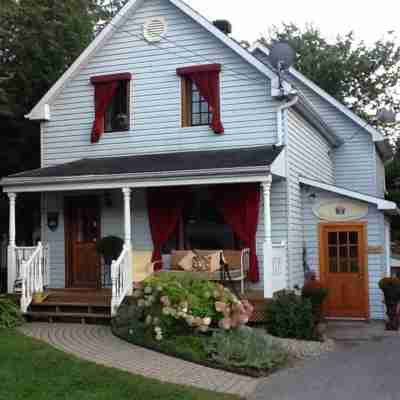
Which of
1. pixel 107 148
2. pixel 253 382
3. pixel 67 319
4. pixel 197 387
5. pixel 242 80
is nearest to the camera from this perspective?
pixel 197 387

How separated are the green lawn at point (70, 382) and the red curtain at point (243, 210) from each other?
5393 mm

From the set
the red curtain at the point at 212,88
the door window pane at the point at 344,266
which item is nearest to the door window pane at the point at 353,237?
the door window pane at the point at 344,266

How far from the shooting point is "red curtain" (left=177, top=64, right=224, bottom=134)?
1407 centimetres

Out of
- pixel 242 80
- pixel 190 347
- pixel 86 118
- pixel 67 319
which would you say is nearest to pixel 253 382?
pixel 190 347

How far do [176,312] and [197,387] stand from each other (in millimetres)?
2372

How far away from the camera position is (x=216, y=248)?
14031mm

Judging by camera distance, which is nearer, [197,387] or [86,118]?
[197,387]

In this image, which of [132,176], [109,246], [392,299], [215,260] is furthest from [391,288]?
[109,246]

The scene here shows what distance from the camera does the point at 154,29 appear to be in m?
14.9

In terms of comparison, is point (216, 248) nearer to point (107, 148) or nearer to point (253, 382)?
point (107, 148)

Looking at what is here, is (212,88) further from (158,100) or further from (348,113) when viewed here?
(348,113)

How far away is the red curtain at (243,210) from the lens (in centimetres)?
1330

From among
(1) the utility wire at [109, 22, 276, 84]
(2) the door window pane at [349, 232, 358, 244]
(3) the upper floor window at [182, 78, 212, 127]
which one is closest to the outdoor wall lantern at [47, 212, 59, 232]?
(3) the upper floor window at [182, 78, 212, 127]

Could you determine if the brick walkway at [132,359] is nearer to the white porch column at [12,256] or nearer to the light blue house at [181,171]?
the light blue house at [181,171]
